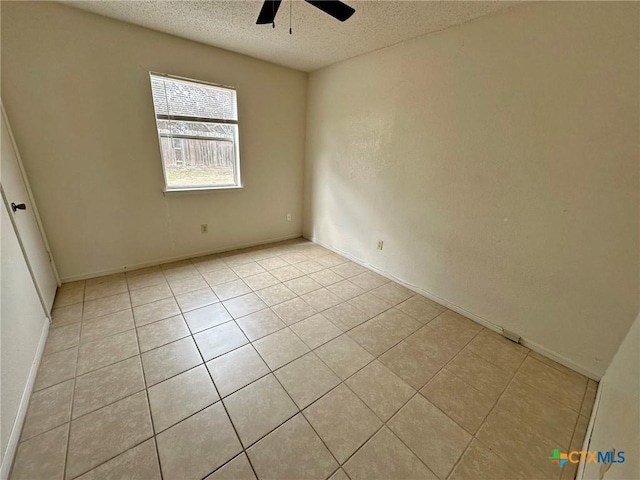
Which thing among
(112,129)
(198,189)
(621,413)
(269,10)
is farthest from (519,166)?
(112,129)

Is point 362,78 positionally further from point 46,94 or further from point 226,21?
point 46,94

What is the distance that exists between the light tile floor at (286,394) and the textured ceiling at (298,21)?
229 cm

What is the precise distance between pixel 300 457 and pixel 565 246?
6.53ft

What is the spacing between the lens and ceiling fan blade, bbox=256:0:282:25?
1.46m

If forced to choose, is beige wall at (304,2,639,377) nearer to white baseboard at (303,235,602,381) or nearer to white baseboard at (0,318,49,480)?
white baseboard at (303,235,602,381)

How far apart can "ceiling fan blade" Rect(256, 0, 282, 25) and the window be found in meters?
1.44

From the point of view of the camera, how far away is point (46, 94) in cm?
208

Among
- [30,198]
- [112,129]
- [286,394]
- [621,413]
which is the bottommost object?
[286,394]

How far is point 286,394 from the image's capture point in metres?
1.46

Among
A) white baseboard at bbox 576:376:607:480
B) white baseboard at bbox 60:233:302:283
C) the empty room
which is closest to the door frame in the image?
the empty room

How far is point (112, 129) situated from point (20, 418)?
2276 millimetres

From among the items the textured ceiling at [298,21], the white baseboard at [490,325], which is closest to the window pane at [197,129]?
the textured ceiling at [298,21]

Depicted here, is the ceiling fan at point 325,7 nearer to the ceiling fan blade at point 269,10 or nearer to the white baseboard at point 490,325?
the ceiling fan blade at point 269,10

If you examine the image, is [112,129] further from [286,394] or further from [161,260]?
[286,394]
